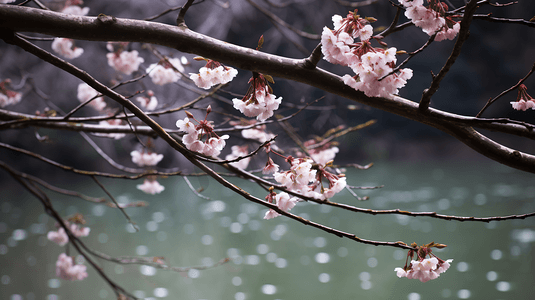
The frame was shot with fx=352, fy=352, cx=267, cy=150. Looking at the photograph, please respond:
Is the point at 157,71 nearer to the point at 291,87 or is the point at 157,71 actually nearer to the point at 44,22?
the point at 44,22

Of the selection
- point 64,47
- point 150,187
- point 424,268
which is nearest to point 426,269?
point 424,268

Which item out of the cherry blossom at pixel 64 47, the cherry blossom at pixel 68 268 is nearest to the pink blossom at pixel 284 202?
the cherry blossom at pixel 64 47

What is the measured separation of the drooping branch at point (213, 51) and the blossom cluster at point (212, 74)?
0.07 meters

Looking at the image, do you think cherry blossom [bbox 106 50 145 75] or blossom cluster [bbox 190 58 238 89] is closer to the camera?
blossom cluster [bbox 190 58 238 89]

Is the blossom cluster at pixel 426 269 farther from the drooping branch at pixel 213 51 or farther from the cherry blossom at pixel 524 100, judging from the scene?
the cherry blossom at pixel 524 100

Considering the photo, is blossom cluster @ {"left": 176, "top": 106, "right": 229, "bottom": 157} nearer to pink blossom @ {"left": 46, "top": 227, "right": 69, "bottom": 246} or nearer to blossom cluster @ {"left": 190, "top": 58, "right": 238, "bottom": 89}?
blossom cluster @ {"left": 190, "top": 58, "right": 238, "bottom": 89}

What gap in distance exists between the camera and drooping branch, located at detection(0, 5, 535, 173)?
0.54 m

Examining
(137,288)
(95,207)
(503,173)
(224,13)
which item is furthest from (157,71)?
(503,173)

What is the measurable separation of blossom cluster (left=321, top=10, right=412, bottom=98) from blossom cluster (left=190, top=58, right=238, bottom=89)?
0.20m

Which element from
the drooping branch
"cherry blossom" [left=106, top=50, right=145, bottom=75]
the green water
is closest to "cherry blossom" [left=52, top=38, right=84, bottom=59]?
"cherry blossom" [left=106, top=50, right=145, bottom=75]

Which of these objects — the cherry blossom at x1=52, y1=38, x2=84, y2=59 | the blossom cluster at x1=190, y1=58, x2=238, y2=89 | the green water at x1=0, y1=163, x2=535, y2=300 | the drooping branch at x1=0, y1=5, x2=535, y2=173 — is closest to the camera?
the drooping branch at x1=0, y1=5, x2=535, y2=173

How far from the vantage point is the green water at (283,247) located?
2.14m

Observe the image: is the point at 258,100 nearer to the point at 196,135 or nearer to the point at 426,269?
the point at 196,135

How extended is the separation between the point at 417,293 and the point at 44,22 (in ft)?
7.16
